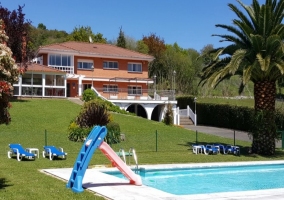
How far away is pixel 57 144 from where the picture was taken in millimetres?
24484

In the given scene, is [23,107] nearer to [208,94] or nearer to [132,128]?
[132,128]

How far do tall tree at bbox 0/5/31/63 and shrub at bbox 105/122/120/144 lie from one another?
8.60m

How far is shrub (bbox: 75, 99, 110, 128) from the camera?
2634cm

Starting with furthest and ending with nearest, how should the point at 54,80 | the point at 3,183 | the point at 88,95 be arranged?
the point at 54,80 < the point at 88,95 < the point at 3,183

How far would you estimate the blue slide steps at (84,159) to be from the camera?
1169 centimetres

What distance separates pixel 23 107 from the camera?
1480 inches

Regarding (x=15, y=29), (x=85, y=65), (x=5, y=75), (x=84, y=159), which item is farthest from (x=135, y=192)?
(x=85, y=65)

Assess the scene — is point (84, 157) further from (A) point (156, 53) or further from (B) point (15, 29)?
(A) point (156, 53)

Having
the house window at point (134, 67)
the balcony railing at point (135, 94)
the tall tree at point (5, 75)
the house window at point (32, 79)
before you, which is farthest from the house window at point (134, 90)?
the tall tree at point (5, 75)

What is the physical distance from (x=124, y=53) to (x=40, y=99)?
52.7 feet

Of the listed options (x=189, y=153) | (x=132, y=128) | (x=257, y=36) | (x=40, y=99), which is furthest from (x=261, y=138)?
(x=40, y=99)

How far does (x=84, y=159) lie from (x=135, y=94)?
4083 cm

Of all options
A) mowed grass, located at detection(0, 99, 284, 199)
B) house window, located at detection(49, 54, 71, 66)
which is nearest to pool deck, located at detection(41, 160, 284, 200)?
mowed grass, located at detection(0, 99, 284, 199)

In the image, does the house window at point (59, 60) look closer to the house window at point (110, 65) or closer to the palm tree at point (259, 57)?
the house window at point (110, 65)
